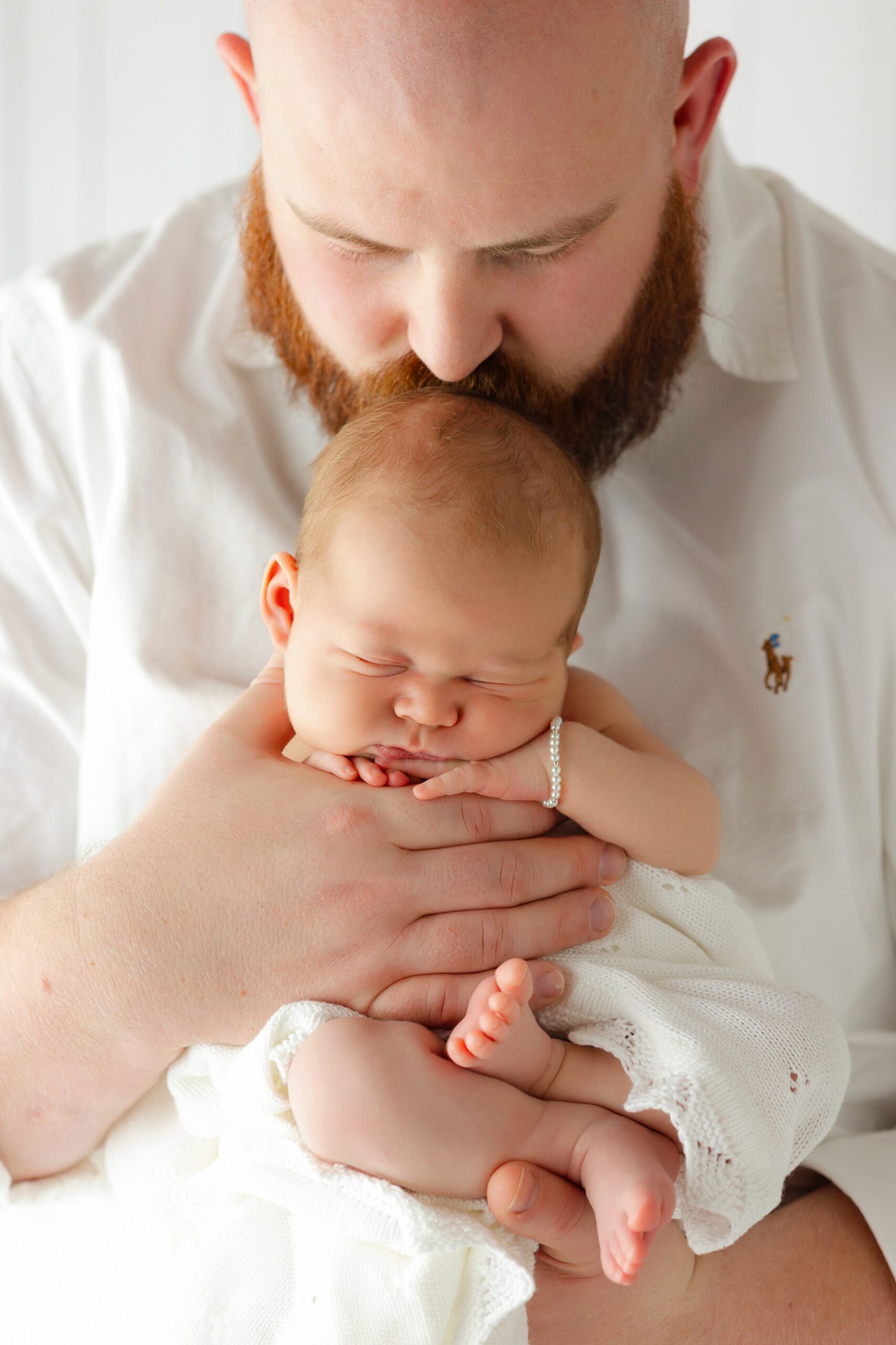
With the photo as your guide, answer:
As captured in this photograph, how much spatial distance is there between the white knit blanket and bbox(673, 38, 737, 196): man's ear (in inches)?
41.3

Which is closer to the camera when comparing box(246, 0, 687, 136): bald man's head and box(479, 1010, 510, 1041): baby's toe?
box(479, 1010, 510, 1041): baby's toe

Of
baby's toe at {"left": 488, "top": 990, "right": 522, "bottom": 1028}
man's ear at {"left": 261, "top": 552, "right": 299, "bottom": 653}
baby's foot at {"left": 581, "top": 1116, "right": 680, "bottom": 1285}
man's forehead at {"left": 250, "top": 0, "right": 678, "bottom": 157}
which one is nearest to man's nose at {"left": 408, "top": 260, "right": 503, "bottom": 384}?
man's forehead at {"left": 250, "top": 0, "right": 678, "bottom": 157}

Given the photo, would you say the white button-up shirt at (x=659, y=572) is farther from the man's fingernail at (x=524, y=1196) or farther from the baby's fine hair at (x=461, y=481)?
the man's fingernail at (x=524, y=1196)

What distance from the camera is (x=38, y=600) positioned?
1.74m

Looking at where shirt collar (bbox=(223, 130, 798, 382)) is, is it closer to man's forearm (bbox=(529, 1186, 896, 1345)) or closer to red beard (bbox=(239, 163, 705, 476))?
red beard (bbox=(239, 163, 705, 476))

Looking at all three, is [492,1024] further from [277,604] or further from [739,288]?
[739,288]

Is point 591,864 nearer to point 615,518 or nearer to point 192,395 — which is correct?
point 615,518

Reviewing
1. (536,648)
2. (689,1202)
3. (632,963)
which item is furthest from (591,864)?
(689,1202)

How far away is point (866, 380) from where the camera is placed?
67.7 inches

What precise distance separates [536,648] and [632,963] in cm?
38

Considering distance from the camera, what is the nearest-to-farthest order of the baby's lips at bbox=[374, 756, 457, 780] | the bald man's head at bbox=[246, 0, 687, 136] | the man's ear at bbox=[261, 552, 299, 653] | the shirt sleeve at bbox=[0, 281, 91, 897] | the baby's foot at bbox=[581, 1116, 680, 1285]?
the baby's foot at bbox=[581, 1116, 680, 1285], the bald man's head at bbox=[246, 0, 687, 136], the baby's lips at bbox=[374, 756, 457, 780], the man's ear at bbox=[261, 552, 299, 653], the shirt sleeve at bbox=[0, 281, 91, 897]

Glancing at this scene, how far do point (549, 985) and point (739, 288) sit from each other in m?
1.18

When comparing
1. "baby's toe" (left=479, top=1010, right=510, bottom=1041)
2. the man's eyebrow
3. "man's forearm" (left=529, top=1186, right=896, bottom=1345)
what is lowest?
"man's forearm" (left=529, top=1186, right=896, bottom=1345)

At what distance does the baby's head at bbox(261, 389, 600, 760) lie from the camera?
123 centimetres
